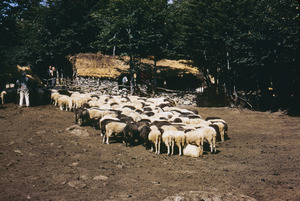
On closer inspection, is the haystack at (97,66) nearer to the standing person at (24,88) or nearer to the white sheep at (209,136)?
the standing person at (24,88)

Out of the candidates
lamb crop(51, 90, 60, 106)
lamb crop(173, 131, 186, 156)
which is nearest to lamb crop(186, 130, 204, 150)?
lamb crop(173, 131, 186, 156)

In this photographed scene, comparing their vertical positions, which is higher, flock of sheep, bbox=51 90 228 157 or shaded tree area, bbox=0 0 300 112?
shaded tree area, bbox=0 0 300 112

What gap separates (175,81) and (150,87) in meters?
3.99

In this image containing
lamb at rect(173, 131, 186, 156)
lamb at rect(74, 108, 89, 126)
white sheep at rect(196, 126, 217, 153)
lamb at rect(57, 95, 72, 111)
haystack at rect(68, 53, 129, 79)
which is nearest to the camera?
lamb at rect(173, 131, 186, 156)

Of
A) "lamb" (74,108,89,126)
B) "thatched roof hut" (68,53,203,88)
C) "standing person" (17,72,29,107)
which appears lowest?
"lamb" (74,108,89,126)

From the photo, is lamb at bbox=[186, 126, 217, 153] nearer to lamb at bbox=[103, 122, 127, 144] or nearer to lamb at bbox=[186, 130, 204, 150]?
lamb at bbox=[186, 130, 204, 150]

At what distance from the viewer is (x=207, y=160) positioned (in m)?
8.18

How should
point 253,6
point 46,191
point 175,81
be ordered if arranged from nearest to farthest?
1. point 46,191
2. point 253,6
3. point 175,81

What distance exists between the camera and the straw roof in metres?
22.5

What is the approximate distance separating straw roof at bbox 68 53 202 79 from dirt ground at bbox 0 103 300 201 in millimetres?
11083

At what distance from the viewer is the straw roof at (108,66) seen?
73.9 ft

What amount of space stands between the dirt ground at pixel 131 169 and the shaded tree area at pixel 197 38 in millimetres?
7815

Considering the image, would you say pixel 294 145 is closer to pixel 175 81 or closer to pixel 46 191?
pixel 46 191

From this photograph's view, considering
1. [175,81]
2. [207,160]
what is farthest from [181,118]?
[175,81]
